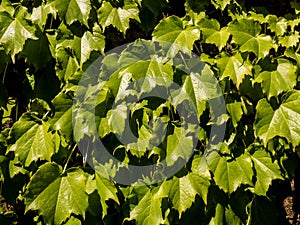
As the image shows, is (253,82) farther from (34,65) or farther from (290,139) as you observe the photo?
(34,65)

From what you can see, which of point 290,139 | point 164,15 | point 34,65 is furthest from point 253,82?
point 34,65

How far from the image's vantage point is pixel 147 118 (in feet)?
6.01

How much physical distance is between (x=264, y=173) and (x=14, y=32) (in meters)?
1.13

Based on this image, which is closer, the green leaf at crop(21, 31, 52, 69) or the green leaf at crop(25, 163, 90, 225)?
the green leaf at crop(25, 163, 90, 225)

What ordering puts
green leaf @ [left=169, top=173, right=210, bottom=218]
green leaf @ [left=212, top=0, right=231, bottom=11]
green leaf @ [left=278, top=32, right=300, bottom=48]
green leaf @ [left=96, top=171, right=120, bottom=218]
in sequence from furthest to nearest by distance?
green leaf @ [left=212, top=0, right=231, bottom=11], green leaf @ [left=278, top=32, right=300, bottom=48], green leaf @ [left=96, top=171, right=120, bottom=218], green leaf @ [left=169, top=173, right=210, bottom=218]

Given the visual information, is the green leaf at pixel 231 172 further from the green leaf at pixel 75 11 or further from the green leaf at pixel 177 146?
the green leaf at pixel 75 11

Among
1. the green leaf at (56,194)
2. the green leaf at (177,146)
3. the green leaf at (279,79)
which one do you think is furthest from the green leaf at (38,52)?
the green leaf at (279,79)

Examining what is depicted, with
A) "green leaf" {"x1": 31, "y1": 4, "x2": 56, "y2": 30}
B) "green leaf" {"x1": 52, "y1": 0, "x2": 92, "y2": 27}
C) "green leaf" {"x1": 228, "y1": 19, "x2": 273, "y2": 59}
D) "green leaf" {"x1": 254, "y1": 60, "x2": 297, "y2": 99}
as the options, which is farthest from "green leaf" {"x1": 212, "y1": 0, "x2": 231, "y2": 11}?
"green leaf" {"x1": 31, "y1": 4, "x2": 56, "y2": 30}

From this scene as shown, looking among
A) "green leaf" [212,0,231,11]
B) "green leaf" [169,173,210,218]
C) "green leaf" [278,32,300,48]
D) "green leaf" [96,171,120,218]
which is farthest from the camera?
"green leaf" [212,0,231,11]

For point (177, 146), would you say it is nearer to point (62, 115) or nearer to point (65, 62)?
point (62, 115)

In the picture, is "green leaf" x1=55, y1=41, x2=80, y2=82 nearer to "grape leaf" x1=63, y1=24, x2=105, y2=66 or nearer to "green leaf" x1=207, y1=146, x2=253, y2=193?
"grape leaf" x1=63, y1=24, x2=105, y2=66

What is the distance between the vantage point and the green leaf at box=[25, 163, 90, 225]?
5.82 feet

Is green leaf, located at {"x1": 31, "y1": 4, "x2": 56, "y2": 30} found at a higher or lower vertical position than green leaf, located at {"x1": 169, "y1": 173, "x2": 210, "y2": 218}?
higher

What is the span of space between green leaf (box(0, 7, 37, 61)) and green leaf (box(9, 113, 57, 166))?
296 mm
